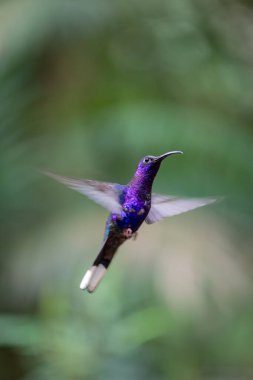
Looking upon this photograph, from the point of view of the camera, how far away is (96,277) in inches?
57.7

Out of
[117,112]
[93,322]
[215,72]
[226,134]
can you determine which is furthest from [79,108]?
[93,322]

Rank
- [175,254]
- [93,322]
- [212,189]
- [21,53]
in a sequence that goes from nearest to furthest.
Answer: [93,322] → [212,189] → [175,254] → [21,53]

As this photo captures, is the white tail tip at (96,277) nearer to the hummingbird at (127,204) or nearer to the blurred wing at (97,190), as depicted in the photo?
the hummingbird at (127,204)

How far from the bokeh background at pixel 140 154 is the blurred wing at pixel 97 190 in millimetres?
1347

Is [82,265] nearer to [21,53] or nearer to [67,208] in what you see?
[67,208]

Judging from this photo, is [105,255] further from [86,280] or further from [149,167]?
[149,167]

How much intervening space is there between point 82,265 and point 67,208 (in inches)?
25.9

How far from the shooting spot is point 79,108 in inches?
179

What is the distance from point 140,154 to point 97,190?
8.77 ft

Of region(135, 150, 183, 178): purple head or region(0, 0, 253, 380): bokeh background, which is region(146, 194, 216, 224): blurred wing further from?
region(0, 0, 253, 380): bokeh background

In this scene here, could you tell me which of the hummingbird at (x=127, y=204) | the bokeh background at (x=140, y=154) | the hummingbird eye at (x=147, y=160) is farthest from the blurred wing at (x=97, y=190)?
the bokeh background at (x=140, y=154)

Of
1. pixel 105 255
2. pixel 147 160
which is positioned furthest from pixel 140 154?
pixel 147 160

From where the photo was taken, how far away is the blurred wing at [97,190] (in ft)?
4.05

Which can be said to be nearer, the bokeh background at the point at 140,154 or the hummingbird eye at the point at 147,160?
the hummingbird eye at the point at 147,160
